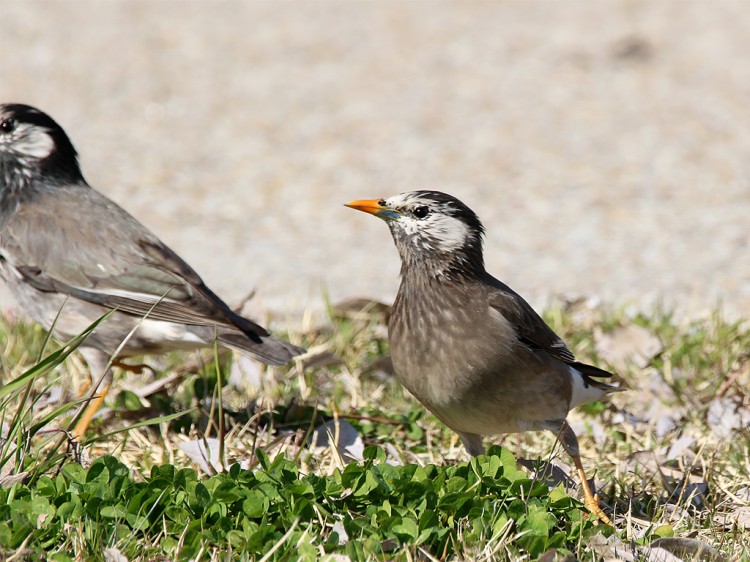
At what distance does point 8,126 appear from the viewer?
6449 mm

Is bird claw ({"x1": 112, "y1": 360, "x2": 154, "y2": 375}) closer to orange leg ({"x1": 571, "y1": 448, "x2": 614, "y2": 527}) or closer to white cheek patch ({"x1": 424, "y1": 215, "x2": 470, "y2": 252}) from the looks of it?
white cheek patch ({"x1": 424, "y1": 215, "x2": 470, "y2": 252})

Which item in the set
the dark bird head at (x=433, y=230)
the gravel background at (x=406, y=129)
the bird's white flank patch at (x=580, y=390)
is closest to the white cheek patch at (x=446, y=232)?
the dark bird head at (x=433, y=230)

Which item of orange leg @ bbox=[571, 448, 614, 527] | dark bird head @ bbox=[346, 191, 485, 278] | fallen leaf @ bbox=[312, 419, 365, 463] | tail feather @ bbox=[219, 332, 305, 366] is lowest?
fallen leaf @ bbox=[312, 419, 365, 463]

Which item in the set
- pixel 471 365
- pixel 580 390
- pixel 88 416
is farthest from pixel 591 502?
pixel 88 416

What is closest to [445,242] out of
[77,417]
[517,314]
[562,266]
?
[517,314]

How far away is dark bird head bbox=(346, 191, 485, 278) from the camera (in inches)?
201

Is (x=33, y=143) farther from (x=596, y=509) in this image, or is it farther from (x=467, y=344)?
(x=596, y=509)

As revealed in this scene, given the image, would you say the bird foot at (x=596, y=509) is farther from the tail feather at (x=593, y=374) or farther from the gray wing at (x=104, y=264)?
the gray wing at (x=104, y=264)

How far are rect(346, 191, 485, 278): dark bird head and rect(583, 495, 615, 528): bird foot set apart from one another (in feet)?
3.79

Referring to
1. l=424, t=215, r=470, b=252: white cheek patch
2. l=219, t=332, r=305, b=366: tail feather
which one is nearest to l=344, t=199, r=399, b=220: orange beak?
l=424, t=215, r=470, b=252: white cheek patch

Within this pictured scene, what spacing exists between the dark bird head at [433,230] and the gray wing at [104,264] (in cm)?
98

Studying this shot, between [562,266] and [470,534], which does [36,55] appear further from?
[470,534]

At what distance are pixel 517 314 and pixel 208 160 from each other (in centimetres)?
694

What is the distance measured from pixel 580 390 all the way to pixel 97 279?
252cm
